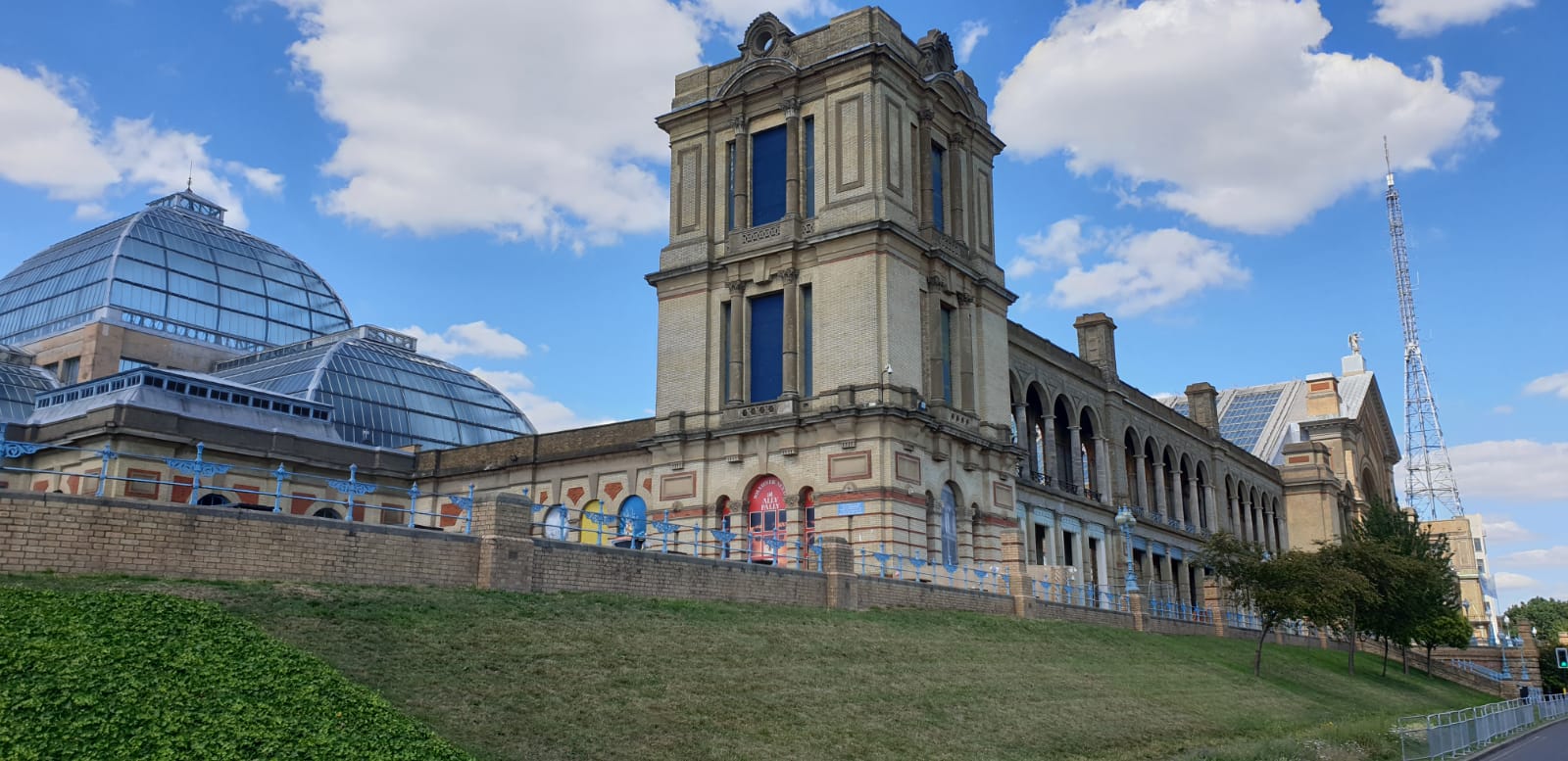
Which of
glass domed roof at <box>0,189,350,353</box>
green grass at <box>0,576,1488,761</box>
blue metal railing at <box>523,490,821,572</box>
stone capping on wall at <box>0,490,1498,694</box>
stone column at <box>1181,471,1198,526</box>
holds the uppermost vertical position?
glass domed roof at <box>0,189,350,353</box>

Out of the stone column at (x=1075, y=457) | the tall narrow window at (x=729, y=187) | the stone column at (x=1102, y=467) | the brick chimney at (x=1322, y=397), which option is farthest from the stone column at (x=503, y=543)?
the brick chimney at (x=1322, y=397)

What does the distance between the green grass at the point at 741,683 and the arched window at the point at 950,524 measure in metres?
9.98

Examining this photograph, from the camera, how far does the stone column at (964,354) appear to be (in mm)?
46406

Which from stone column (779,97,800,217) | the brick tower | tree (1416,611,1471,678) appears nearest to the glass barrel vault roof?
the brick tower

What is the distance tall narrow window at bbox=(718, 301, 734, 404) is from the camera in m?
45.7

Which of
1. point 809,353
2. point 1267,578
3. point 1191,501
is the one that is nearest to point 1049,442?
point 1267,578

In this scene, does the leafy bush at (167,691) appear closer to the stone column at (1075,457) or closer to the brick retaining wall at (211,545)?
the brick retaining wall at (211,545)

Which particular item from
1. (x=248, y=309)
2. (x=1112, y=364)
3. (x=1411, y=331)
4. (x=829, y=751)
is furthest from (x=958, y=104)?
(x=1411, y=331)

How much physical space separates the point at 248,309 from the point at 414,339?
9143 millimetres

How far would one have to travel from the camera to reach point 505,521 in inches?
953

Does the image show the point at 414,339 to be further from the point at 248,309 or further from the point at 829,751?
the point at 829,751

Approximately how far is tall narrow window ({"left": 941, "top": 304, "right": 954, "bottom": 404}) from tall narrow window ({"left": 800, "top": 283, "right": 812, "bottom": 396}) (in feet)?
17.3

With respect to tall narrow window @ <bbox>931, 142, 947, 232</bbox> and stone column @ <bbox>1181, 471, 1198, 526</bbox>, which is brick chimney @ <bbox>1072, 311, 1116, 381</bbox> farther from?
tall narrow window @ <bbox>931, 142, 947, 232</bbox>

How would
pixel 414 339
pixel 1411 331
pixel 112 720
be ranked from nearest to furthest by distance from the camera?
pixel 112 720 → pixel 414 339 → pixel 1411 331
